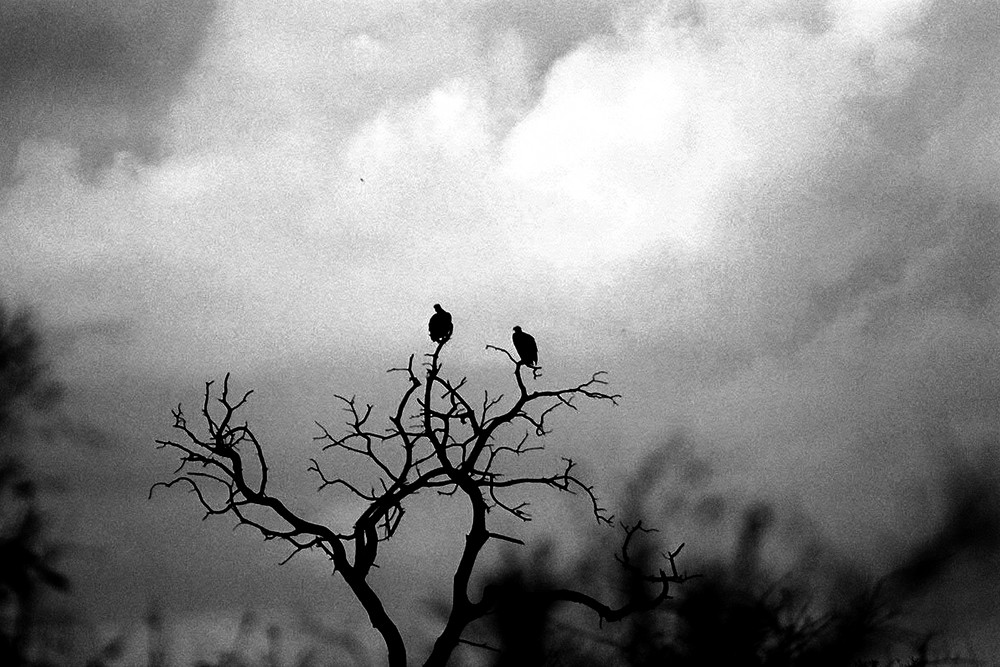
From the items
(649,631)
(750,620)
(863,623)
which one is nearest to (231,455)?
(649,631)

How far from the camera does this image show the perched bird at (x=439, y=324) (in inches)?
531

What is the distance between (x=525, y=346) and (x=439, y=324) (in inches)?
75.2

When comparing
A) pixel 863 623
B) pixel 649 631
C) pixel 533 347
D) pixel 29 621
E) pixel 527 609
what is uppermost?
pixel 533 347

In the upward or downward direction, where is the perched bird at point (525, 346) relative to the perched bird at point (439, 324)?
downward

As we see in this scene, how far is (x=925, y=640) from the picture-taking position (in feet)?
17.7

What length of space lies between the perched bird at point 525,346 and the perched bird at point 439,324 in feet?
5.31

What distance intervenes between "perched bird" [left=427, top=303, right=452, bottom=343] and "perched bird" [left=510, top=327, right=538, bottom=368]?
162 cm

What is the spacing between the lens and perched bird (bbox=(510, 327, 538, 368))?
11805mm

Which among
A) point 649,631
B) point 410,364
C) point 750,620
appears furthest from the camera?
point 410,364

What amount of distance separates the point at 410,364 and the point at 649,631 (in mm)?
4334

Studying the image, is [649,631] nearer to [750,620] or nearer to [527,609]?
[750,620]

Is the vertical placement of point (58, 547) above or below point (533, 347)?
below

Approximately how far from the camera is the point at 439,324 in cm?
1362

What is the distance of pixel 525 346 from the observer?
12070mm
